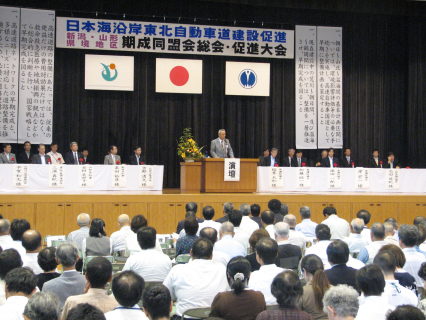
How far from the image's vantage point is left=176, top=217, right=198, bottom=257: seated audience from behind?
13.4ft

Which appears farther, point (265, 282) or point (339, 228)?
point (339, 228)

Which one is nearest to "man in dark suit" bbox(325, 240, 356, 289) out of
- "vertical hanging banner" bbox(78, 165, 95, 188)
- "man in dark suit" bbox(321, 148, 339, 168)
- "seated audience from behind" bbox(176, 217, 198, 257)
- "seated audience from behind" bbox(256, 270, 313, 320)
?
"seated audience from behind" bbox(256, 270, 313, 320)

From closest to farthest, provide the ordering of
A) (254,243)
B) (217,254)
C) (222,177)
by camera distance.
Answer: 1. (217,254)
2. (254,243)
3. (222,177)

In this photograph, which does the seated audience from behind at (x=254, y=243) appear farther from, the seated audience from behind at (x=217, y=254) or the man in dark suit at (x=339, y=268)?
the man in dark suit at (x=339, y=268)

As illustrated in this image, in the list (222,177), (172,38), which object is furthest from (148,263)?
(172,38)

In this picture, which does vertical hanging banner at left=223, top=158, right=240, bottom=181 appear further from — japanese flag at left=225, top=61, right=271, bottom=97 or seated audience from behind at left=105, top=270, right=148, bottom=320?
seated audience from behind at left=105, top=270, right=148, bottom=320

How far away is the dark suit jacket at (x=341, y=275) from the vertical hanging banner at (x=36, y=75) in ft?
25.7

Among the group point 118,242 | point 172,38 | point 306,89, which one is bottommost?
point 118,242

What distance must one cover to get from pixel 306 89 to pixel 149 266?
8281 millimetres

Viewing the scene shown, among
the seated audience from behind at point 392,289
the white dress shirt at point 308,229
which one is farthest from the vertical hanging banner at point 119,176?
the seated audience from behind at point 392,289

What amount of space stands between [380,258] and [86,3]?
9159 millimetres

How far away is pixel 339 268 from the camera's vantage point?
314 centimetres

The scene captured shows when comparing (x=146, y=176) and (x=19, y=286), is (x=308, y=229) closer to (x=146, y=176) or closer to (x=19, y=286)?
(x=146, y=176)

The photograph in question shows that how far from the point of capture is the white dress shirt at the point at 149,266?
3.38 m
